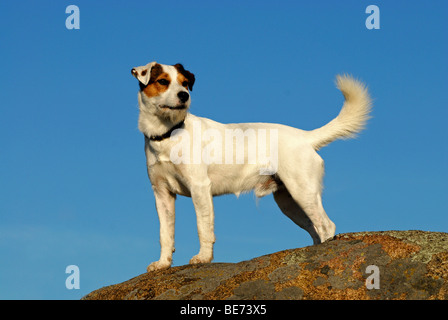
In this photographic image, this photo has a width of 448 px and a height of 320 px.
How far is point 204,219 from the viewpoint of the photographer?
8.90 m

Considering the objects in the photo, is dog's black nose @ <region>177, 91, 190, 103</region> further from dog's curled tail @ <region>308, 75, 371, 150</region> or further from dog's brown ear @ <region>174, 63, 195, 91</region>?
dog's curled tail @ <region>308, 75, 371, 150</region>

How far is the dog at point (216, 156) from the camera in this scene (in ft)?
29.6

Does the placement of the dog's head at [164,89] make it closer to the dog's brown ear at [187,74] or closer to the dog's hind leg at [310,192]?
the dog's brown ear at [187,74]

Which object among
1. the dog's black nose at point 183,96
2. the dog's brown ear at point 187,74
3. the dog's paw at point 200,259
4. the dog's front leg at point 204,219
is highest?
the dog's brown ear at point 187,74

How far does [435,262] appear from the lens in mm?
6645

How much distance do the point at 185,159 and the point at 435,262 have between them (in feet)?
14.4

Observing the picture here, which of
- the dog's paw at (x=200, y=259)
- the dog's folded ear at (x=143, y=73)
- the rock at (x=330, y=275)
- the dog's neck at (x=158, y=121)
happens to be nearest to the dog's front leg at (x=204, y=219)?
the dog's paw at (x=200, y=259)

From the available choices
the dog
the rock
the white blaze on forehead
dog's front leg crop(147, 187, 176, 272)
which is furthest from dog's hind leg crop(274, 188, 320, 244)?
the white blaze on forehead

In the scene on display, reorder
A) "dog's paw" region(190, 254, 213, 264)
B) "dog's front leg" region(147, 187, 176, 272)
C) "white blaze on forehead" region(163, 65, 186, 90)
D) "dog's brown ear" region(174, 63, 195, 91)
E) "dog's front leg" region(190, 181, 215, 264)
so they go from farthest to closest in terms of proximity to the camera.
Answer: "dog's brown ear" region(174, 63, 195, 91) → "dog's front leg" region(147, 187, 176, 272) → "white blaze on forehead" region(163, 65, 186, 90) → "dog's front leg" region(190, 181, 215, 264) → "dog's paw" region(190, 254, 213, 264)

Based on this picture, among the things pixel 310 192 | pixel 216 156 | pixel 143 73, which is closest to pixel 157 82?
pixel 143 73

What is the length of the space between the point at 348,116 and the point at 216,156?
2879 millimetres

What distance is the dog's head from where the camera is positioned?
8883 millimetres
